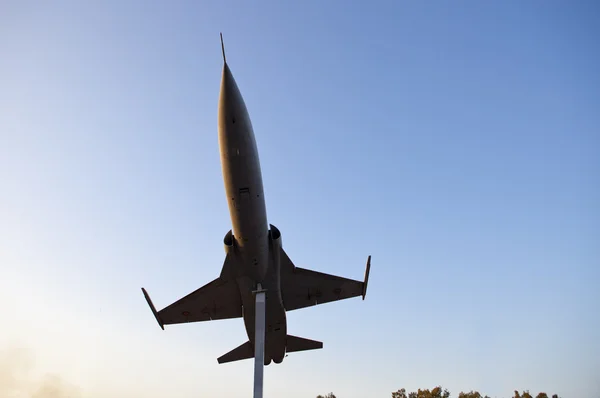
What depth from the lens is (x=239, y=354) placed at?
21344mm

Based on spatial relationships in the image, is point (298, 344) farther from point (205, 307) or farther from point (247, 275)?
point (247, 275)

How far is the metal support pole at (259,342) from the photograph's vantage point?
14836 mm

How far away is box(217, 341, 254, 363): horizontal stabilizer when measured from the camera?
21.3 metres

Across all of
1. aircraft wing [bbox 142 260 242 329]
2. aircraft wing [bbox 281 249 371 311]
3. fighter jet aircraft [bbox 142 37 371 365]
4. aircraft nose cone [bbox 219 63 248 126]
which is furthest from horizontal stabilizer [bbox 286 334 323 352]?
aircraft nose cone [bbox 219 63 248 126]

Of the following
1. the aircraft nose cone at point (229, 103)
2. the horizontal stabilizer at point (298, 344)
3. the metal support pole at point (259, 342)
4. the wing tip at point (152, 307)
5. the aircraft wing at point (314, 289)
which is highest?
the aircraft nose cone at point (229, 103)

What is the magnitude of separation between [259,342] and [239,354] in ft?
22.6

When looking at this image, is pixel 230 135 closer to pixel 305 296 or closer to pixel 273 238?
pixel 273 238

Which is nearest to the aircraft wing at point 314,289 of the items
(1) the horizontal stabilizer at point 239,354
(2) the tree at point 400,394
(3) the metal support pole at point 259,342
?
(3) the metal support pole at point 259,342

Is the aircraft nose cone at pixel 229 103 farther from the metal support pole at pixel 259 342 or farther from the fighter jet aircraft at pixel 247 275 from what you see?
the metal support pole at pixel 259 342

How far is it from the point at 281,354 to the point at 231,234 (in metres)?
7.68

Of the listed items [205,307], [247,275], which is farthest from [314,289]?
[205,307]

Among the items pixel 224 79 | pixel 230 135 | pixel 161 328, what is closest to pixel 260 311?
pixel 161 328

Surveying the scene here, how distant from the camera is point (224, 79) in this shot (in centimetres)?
1299

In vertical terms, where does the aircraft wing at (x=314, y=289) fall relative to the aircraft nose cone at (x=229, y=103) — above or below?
below
